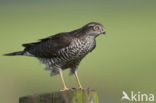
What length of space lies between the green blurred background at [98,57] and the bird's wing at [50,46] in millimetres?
585

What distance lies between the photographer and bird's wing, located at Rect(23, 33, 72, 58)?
1026 cm

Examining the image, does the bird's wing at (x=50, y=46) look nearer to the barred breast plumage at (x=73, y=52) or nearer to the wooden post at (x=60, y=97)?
the barred breast plumage at (x=73, y=52)

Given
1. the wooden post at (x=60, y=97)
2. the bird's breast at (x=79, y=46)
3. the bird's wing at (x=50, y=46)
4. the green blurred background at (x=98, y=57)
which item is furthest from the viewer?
the green blurred background at (x=98, y=57)

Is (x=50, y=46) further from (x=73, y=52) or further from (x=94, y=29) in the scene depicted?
(x=94, y=29)

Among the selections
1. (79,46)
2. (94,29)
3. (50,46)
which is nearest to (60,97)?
(79,46)

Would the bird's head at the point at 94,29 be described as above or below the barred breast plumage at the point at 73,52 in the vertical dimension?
above

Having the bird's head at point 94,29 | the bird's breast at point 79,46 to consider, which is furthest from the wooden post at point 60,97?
the bird's head at point 94,29

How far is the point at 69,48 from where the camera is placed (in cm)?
1015

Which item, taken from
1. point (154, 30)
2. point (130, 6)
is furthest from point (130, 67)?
point (130, 6)

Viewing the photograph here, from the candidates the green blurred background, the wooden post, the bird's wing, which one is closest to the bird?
the bird's wing

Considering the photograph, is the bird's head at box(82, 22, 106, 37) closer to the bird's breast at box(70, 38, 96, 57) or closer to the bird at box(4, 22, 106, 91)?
the bird at box(4, 22, 106, 91)

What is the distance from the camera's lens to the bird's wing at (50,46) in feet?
33.7

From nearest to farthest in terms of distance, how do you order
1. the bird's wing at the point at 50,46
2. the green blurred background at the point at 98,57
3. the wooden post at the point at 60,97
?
the wooden post at the point at 60,97 < the bird's wing at the point at 50,46 < the green blurred background at the point at 98,57

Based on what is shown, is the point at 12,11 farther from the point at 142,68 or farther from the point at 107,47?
the point at 142,68
